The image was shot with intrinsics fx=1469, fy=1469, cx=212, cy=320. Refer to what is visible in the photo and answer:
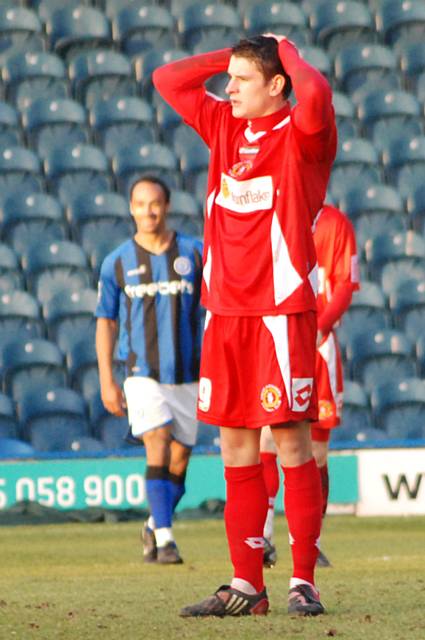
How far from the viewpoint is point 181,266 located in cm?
672

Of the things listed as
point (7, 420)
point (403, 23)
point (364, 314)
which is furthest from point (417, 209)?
point (7, 420)

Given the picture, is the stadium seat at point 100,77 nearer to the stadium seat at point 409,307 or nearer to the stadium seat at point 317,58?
the stadium seat at point 317,58

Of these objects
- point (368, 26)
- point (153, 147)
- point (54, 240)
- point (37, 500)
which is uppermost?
point (368, 26)

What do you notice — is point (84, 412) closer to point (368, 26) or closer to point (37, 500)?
point (37, 500)

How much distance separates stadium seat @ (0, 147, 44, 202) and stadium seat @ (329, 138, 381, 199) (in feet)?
8.51

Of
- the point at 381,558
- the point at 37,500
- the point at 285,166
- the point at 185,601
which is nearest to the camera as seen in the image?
the point at 285,166

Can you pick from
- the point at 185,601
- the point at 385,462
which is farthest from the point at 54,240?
the point at 185,601

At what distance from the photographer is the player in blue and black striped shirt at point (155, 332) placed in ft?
21.6

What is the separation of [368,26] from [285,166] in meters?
10.7

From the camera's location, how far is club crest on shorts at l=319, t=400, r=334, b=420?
6.78 meters

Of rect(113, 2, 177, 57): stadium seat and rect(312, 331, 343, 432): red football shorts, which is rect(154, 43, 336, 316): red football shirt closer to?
rect(312, 331, 343, 432): red football shorts

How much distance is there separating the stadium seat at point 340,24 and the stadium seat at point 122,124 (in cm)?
216

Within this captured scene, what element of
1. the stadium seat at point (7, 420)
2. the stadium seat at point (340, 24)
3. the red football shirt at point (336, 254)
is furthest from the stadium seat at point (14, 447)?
the stadium seat at point (340, 24)

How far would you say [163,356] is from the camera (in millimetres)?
6652
